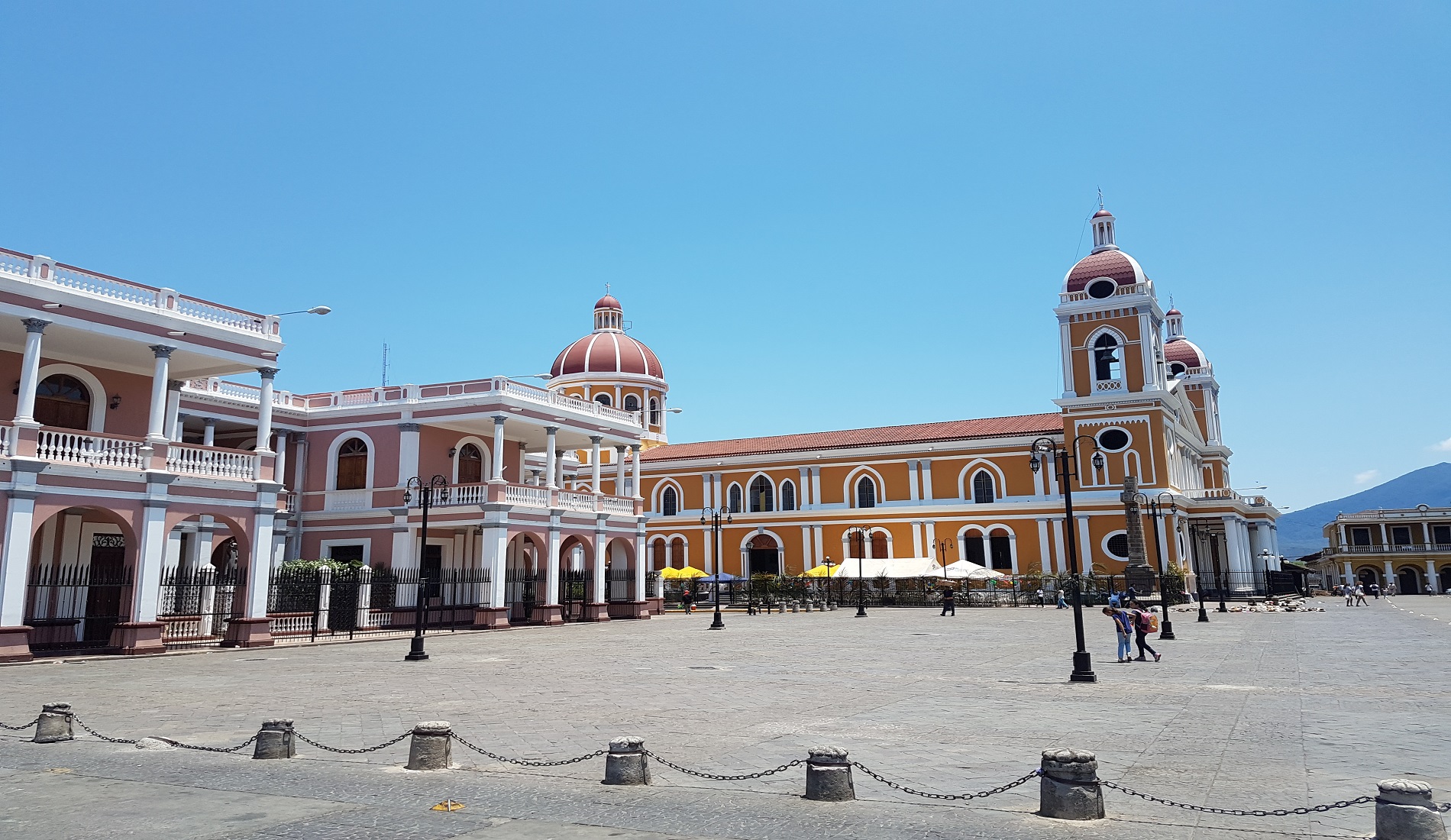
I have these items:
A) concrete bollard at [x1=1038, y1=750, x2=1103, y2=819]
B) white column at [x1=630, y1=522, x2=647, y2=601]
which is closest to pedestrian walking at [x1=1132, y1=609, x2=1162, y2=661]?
concrete bollard at [x1=1038, y1=750, x2=1103, y2=819]

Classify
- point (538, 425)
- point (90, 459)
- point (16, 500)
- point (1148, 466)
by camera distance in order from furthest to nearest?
point (1148, 466)
point (538, 425)
point (90, 459)
point (16, 500)

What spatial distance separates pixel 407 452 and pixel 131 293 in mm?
11003

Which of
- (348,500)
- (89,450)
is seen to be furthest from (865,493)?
(89,450)

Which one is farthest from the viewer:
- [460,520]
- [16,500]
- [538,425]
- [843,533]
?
[843,533]

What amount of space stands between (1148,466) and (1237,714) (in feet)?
135

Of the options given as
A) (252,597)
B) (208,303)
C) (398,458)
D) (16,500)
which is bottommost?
(252,597)

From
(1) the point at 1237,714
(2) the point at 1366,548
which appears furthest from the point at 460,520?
A: (2) the point at 1366,548

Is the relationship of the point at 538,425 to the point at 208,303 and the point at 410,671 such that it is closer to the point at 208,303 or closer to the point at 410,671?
the point at 208,303

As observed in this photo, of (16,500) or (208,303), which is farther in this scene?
(208,303)

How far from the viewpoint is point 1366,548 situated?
283ft

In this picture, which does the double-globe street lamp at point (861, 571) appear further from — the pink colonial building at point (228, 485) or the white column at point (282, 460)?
the white column at point (282, 460)

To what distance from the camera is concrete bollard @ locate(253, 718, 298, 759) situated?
8250 millimetres

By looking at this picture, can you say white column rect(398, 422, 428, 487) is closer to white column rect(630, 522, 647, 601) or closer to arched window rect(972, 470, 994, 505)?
white column rect(630, 522, 647, 601)

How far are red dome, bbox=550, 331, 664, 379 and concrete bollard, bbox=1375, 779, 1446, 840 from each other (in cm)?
5730
